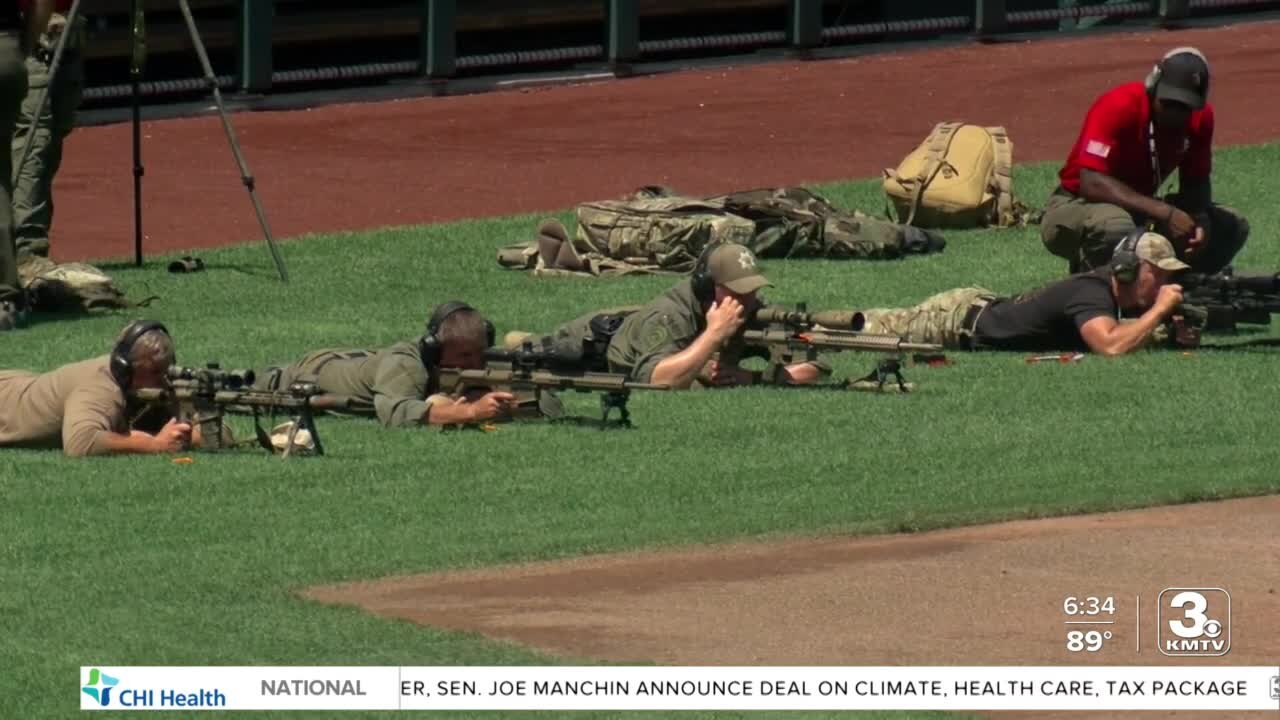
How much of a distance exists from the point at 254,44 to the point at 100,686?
17.6 m

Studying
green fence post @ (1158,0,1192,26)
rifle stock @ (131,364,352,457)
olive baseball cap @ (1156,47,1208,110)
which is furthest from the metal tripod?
green fence post @ (1158,0,1192,26)

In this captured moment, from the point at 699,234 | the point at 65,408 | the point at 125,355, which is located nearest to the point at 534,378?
the point at 125,355

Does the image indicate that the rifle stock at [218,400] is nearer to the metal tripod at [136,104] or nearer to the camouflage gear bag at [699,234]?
the metal tripod at [136,104]

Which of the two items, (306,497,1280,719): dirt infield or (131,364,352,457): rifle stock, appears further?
(131,364,352,457): rifle stock

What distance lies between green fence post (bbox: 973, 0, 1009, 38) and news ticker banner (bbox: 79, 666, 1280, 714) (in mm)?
22664

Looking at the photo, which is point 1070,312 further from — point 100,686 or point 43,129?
point 100,686

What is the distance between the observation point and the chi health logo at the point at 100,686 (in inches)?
345

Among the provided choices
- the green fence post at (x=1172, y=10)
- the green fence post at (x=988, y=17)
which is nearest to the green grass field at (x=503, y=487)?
the green fence post at (x=988, y=17)

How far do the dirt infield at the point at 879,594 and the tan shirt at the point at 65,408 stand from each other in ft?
8.33

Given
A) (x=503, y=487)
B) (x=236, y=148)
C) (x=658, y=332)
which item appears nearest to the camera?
(x=503, y=487)

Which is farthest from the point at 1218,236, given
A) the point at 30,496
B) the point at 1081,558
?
the point at 30,496

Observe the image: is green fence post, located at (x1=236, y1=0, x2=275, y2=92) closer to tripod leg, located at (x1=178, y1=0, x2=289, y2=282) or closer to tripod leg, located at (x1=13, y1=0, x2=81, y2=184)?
tripod leg, located at (x1=178, y1=0, x2=289, y2=282)

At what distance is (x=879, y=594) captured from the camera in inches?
396

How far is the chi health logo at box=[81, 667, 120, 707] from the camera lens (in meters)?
8.77
